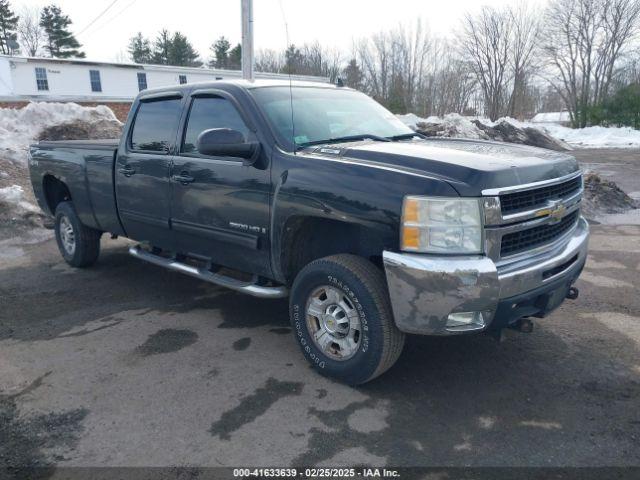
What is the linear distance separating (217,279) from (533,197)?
96.3 inches

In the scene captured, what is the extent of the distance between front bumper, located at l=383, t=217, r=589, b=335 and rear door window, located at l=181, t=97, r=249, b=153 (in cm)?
179

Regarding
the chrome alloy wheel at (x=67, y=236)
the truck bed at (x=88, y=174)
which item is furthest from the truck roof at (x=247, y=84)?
the chrome alloy wheel at (x=67, y=236)

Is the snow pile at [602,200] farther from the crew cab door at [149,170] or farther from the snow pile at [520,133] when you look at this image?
the snow pile at [520,133]

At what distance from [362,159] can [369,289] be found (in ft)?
2.73

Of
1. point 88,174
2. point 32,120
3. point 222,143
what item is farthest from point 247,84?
point 32,120

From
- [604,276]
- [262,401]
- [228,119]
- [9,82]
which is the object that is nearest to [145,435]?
[262,401]

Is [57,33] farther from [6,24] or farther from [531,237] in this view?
[531,237]

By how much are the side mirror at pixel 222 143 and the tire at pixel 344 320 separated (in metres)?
0.97

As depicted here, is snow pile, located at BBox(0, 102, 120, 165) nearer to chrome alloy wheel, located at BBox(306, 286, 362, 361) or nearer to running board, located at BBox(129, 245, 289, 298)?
running board, located at BBox(129, 245, 289, 298)

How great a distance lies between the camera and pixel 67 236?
6426 millimetres

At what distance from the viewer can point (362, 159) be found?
3.35 meters

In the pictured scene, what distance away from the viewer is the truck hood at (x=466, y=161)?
2939 mm

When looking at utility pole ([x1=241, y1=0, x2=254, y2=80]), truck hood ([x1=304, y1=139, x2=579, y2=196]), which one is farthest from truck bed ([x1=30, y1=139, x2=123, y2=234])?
utility pole ([x1=241, y1=0, x2=254, y2=80])

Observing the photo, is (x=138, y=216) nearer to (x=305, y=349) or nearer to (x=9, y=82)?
(x=305, y=349)
